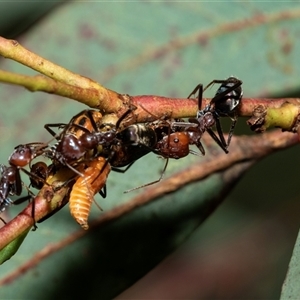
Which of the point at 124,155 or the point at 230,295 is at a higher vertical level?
the point at 124,155

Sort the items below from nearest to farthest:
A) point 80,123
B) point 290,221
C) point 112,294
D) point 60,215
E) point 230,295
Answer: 1. point 80,123
2. point 112,294
3. point 60,215
4. point 290,221
5. point 230,295

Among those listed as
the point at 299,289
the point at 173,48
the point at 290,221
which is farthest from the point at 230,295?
the point at 299,289

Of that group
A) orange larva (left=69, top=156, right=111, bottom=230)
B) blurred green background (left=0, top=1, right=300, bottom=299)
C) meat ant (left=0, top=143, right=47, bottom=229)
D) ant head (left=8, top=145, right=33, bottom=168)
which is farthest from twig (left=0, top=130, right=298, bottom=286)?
orange larva (left=69, top=156, right=111, bottom=230)

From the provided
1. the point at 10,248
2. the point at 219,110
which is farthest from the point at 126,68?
the point at 10,248

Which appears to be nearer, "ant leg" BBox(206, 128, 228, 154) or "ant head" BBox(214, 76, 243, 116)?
"ant head" BBox(214, 76, 243, 116)

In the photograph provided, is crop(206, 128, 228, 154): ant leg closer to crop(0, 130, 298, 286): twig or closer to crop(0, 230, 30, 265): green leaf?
crop(0, 130, 298, 286): twig

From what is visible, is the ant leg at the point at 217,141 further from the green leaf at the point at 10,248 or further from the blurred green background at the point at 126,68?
the green leaf at the point at 10,248

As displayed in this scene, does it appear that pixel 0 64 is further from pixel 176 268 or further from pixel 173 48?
pixel 176 268

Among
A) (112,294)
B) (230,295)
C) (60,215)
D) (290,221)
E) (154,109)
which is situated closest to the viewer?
(154,109)
